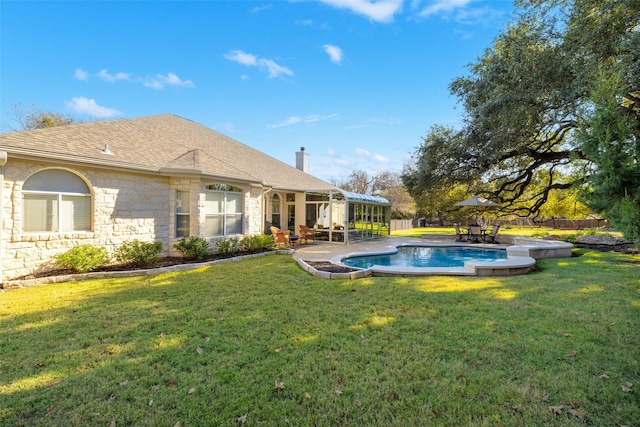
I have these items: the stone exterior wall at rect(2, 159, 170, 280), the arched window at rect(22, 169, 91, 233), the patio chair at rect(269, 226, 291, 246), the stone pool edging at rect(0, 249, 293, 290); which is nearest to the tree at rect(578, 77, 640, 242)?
the stone pool edging at rect(0, 249, 293, 290)

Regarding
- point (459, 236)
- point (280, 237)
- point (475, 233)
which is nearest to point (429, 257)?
point (475, 233)

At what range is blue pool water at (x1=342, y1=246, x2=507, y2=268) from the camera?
1173 centimetres

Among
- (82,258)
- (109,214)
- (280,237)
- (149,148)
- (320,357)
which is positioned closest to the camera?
(320,357)

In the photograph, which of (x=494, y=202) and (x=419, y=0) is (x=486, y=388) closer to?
(x=419, y=0)

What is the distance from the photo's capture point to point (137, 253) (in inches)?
353

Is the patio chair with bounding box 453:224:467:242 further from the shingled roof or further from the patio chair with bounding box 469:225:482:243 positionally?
the shingled roof

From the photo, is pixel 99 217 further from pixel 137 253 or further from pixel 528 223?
pixel 528 223

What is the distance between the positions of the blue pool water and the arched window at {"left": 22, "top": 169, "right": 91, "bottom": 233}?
8.36m

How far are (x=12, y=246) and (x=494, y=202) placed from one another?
70.2 feet

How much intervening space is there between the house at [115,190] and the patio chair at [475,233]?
8.23 metres

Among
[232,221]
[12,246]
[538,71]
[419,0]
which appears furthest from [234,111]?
[538,71]

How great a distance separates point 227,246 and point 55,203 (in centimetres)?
501

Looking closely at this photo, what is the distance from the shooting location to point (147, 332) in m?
4.43

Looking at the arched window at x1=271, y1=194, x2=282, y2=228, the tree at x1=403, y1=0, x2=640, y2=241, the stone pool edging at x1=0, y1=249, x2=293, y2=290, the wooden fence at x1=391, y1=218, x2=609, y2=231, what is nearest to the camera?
the stone pool edging at x1=0, y1=249, x2=293, y2=290
